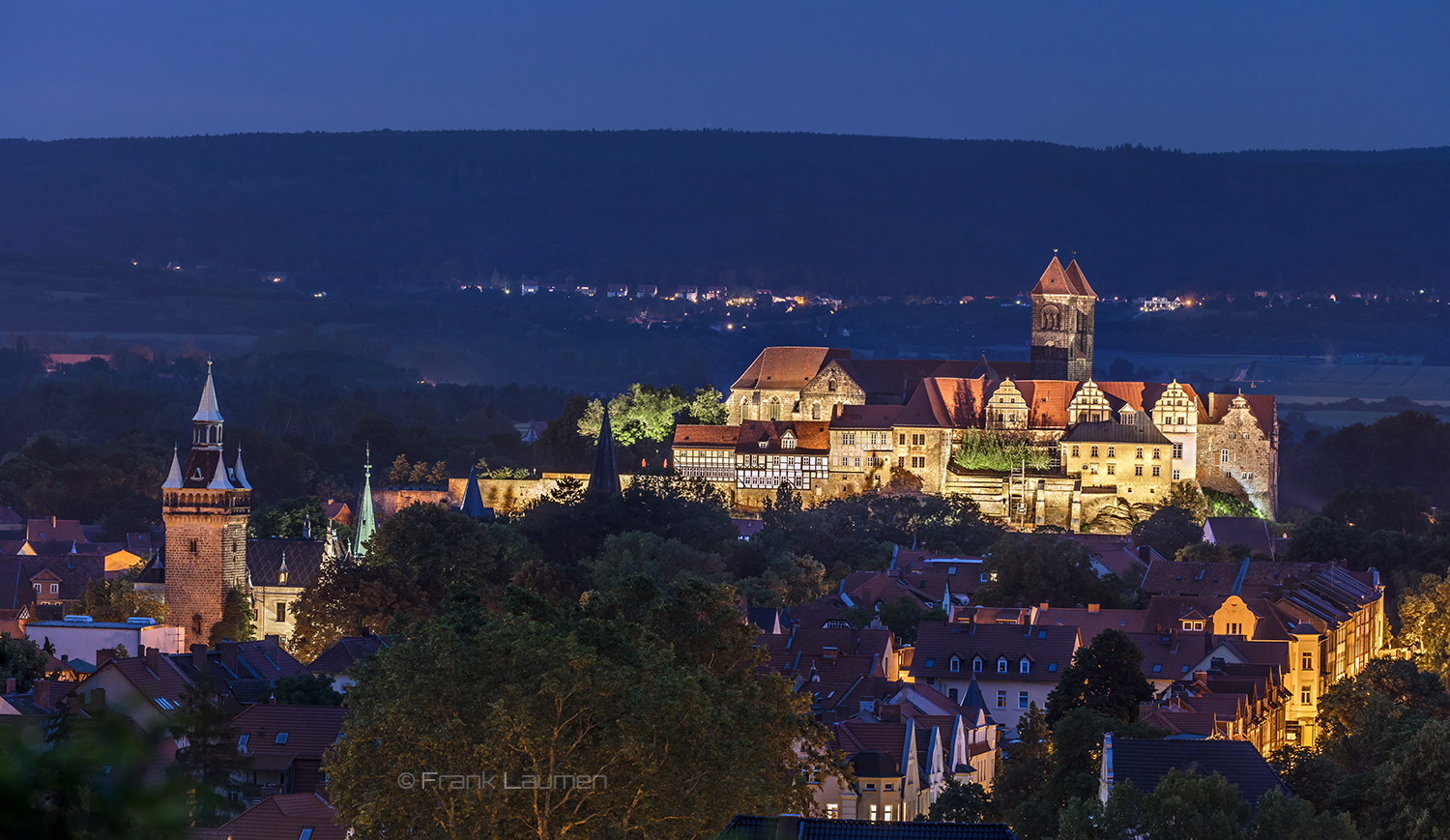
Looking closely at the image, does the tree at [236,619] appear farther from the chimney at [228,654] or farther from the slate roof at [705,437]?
the slate roof at [705,437]

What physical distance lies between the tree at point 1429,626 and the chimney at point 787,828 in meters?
39.6

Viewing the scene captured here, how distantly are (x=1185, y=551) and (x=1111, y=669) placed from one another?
3796 centimetres

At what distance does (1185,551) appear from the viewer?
89.6 m

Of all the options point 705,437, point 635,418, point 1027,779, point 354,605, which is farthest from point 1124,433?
point 1027,779

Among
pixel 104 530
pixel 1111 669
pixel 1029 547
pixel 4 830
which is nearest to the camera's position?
pixel 4 830

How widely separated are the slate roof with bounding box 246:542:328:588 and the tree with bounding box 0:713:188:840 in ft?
252

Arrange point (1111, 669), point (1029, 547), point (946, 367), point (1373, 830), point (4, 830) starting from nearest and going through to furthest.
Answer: point (4, 830) → point (1373, 830) → point (1111, 669) → point (1029, 547) → point (946, 367)

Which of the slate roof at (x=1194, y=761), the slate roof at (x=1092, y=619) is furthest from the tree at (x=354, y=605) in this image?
the slate roof at (x=1194, y=761)

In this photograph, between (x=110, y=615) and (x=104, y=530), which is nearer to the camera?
(x=110, y=615)

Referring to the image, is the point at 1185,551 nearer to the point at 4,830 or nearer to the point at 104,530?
the point at 104,530

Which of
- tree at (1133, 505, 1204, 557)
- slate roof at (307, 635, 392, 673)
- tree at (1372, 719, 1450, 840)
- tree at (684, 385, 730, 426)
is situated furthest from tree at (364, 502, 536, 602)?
tree at (684, 385, 730, 426)

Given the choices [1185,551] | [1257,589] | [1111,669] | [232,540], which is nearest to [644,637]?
[1111,669]

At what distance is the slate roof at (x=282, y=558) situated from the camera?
84750mm

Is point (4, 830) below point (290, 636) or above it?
above
